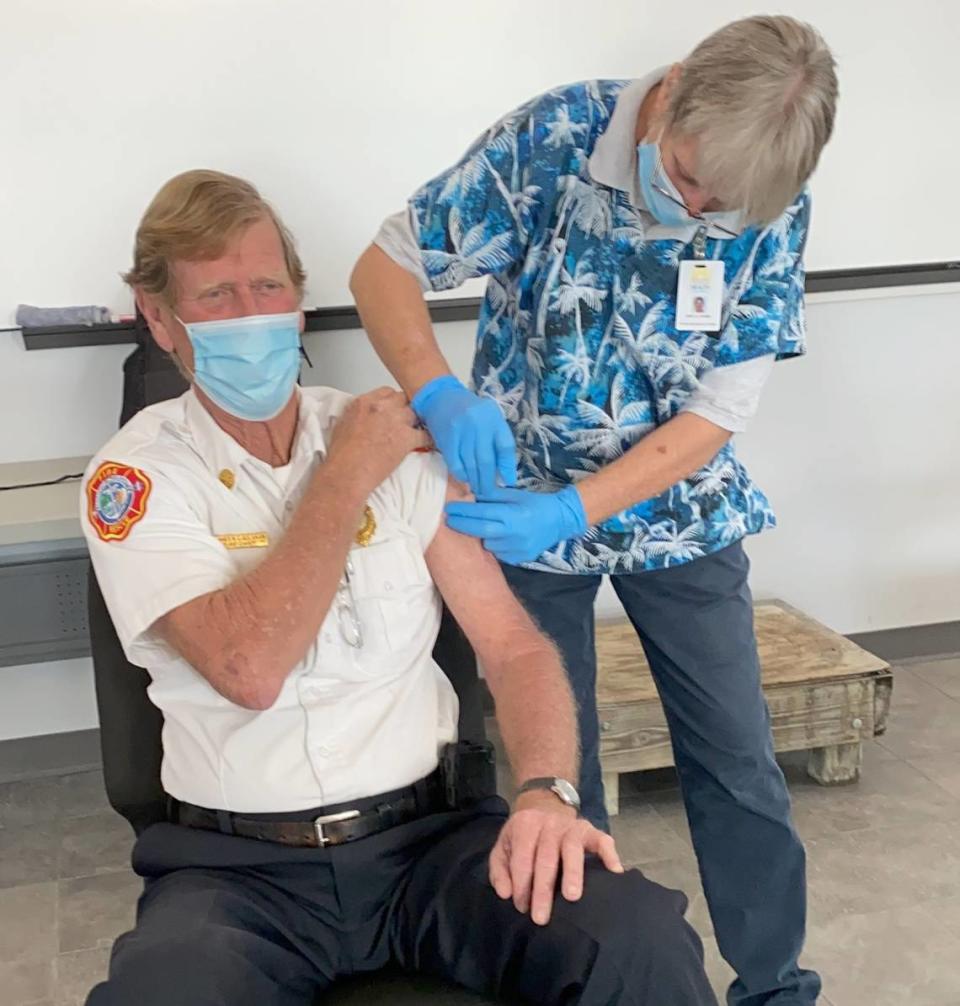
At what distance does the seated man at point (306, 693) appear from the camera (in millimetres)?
1191

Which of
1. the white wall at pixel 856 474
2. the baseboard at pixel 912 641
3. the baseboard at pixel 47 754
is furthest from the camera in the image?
the baseboard at pixel 912 641

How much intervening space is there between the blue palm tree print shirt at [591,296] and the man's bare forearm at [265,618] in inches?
20.5

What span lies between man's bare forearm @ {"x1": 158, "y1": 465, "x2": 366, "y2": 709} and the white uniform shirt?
0.12 feet

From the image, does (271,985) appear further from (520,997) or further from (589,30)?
(589,30)

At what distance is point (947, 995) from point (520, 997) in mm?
1163

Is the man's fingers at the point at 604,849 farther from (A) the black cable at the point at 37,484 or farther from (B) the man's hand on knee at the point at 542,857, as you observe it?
(A) the black cable at the point at 37,484

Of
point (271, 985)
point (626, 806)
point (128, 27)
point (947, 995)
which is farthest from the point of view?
point (626, 806)

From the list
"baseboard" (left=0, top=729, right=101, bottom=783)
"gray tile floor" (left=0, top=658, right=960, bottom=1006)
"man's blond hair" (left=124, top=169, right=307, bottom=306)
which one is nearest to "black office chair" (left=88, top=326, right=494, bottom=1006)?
"man's blond hair" (left=124, top=169, right=307, bottom=306)

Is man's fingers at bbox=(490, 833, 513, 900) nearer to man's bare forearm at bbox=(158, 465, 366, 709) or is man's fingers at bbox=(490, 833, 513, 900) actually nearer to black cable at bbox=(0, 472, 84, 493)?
man's bare forearm at bbox=(158, 465, 366, 709)

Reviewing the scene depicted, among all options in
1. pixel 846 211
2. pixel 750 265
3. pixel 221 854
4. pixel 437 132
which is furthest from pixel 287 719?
pixel 846 211

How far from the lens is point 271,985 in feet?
3.95

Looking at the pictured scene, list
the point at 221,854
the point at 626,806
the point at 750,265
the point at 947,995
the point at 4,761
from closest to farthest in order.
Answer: the point at 221,854 < the point at 750,265 < the point at 947,995 < the point at 626,806 < the point at 4,761

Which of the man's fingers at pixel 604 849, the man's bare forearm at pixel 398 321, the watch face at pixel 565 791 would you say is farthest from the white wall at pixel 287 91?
the man's fingers at pixel 604 849

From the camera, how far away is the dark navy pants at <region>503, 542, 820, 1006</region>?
5.94 feet
